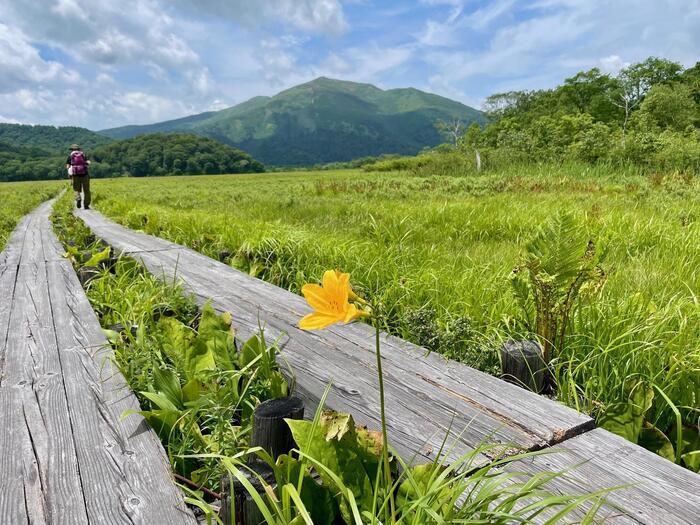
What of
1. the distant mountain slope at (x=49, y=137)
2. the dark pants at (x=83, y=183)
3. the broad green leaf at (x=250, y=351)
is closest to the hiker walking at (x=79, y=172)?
the dark pants at (x=83, y=183)

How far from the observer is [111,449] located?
149cm

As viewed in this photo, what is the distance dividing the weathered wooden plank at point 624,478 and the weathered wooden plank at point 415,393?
0.07m

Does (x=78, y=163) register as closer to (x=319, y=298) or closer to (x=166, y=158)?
(x=319, y=298)

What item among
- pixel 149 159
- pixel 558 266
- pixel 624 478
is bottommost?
pixel 624 478

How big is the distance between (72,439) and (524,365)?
1879 millimetres

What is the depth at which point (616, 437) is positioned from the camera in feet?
4.57

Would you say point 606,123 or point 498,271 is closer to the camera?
point 498,271

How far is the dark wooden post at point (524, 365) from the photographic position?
76.4 inches

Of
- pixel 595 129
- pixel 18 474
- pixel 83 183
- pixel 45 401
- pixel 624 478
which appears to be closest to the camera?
pixel 624 478

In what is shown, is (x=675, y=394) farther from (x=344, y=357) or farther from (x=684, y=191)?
(x=684, y=191)

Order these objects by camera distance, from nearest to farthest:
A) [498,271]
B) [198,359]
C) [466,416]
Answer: [466,416]
[198,359]
[498,271]

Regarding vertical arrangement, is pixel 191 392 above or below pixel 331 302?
below

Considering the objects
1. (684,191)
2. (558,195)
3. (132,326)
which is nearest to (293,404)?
(132,326)

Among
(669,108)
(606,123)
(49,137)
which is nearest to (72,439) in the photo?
(669,108)
